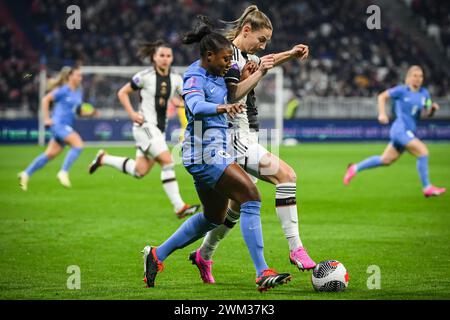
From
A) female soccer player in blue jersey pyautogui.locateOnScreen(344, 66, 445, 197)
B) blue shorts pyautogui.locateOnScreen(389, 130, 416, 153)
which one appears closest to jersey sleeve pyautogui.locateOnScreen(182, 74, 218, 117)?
female soccer player in blue jersey pyautogui.locateOnScreen(344, 66, 445, 197)

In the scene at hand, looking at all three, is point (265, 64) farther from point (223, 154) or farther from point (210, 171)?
point (210, 171)

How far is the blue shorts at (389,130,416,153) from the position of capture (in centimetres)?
1530

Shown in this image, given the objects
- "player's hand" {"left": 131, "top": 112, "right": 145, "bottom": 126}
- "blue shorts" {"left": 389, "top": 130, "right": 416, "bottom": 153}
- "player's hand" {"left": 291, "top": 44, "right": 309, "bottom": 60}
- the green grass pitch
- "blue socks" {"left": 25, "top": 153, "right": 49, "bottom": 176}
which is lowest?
the green grass pitch

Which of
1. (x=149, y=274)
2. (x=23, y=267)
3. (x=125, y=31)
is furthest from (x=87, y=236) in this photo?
(x=125, y=31)

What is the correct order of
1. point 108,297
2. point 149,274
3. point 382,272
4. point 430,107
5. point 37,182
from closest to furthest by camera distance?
point 108,297
point 149,274
point 382,272
point 430,107
point 37,182

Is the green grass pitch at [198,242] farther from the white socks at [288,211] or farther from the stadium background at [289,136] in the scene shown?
the white socks at [288,211]

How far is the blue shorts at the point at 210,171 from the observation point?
256 inches

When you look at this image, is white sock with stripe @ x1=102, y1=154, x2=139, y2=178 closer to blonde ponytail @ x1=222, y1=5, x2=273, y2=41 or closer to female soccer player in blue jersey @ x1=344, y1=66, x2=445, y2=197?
female soccer player in blue jersey @ x1=344, y1=66, x2=445, y2=197

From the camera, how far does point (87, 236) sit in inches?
403

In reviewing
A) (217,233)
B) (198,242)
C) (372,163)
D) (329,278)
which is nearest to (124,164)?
(198,242)

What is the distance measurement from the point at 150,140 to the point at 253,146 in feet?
18.9

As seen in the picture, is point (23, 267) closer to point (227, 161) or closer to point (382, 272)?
point (227, 161)

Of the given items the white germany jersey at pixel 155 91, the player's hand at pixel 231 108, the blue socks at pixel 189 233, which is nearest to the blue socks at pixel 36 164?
the white germany jersey at pixel 155 91
